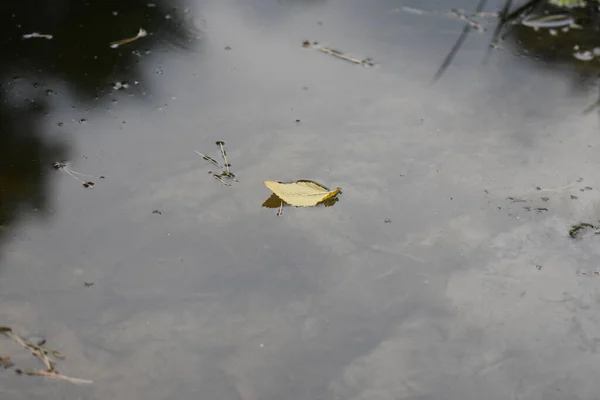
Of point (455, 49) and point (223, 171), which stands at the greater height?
point (455, 49)

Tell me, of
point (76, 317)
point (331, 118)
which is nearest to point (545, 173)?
point (331, 118)

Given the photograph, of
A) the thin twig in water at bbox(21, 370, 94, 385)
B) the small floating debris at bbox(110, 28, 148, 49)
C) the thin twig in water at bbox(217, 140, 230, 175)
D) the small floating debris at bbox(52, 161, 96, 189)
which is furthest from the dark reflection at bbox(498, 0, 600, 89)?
the thin twig in water at bbox(21, 370, 94, 385)

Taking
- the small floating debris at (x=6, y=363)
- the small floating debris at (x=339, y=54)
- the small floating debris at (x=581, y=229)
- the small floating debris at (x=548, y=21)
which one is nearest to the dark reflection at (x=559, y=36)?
the small floating debris at (x=548, y=21)

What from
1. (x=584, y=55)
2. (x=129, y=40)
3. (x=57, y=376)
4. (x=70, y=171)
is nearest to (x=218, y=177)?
(x=70, y=171)

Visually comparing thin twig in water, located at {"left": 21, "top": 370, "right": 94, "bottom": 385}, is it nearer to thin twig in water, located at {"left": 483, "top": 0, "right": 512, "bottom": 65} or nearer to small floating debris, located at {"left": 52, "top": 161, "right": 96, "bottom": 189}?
small floating debris, located at {"left": 52, "top": 161, "right": 96, "bottom": 189}

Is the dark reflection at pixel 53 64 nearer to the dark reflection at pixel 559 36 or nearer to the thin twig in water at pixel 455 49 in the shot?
the thin twig in water at pixel 455 49

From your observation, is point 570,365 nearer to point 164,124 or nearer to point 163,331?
point 163,331

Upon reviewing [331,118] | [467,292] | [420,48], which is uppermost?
[420,48]

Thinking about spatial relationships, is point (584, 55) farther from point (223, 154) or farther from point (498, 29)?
point (223, 154)
